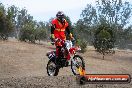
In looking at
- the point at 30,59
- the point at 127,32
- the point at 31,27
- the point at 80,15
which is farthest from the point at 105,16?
the point at 30,59

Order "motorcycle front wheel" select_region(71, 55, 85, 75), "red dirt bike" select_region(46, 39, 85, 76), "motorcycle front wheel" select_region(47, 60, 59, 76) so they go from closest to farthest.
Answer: "motorcycle front wheel" select_region(71, 55, 85, 75), "red dirt bike" select_region(46, 39, 85, 76), "motorcycle front wheel" select_region(47, 60, 59, 76)

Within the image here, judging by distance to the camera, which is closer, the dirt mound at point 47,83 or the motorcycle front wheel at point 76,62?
the dirt mound at point 47,83

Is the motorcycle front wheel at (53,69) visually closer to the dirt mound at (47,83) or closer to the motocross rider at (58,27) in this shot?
the motocross rider at (58,27)

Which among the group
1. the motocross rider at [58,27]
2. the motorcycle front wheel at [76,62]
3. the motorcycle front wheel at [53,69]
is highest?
the motocross rider at [58,27]

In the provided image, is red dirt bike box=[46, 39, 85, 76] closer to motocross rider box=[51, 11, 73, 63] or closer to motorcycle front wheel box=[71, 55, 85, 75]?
motorcycle front wheel box=[71, 55, 85, 75]

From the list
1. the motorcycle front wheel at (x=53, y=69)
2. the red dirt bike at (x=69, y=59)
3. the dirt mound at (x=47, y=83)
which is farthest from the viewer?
the motorcycle front wheel at (x=53, y=69)

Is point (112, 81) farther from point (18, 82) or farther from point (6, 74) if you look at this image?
point (6, 74)

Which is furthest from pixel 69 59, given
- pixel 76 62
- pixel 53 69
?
pixel 53 69

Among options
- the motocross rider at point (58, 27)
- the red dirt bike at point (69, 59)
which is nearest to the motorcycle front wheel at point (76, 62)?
the red dirt bike at point (69, 59)

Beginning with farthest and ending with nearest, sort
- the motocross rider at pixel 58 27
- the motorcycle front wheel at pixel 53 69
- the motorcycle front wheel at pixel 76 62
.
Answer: the motorcycle front wheel at pixel 53 69
the motocross rider at pixel 58 27
the motorcycle front wheel at pixel 76 62

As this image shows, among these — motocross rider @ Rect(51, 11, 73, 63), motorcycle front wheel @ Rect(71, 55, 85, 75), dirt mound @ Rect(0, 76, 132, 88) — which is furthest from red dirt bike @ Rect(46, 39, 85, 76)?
dirt mound @ Rect(0, 76, 132, 88)

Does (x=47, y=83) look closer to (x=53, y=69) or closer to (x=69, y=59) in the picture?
(x=69, y=59)

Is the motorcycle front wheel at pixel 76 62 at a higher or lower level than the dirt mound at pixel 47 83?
higher

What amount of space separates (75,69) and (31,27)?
→ 169 feet
